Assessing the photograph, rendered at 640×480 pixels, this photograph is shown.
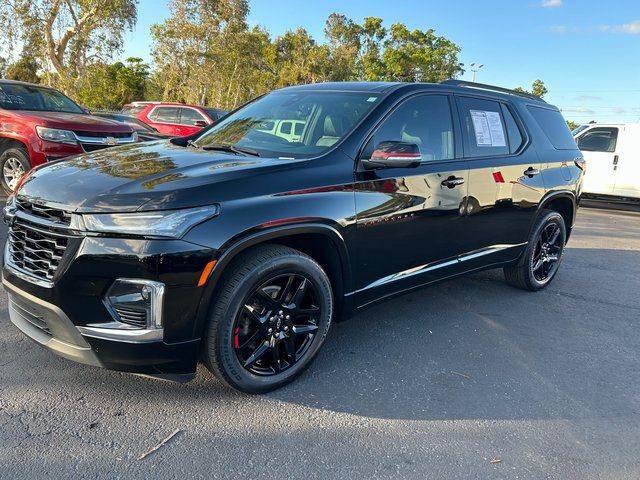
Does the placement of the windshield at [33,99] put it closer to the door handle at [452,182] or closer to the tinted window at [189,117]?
the tinted window at [189,117]

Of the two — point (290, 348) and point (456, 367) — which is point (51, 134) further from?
point (456, 367)

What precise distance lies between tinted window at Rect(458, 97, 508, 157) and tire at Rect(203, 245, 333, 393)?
1830 millimetres

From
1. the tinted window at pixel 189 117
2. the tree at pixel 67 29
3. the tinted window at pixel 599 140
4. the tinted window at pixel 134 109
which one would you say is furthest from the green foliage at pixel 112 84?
the tinted window at pixel 599 140

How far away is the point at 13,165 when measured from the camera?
734 cm

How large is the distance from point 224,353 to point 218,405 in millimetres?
333

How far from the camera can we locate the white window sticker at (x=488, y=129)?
425cm

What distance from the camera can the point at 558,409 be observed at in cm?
311

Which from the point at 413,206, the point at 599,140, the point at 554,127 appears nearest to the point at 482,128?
the point at 413,206

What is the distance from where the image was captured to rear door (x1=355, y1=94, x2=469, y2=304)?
3.31 meters

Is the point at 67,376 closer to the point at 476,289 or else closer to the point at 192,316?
the point at 192,316

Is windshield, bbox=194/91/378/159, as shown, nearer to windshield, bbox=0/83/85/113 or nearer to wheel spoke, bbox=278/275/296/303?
wheel spoke, bbox=278/275/296/303

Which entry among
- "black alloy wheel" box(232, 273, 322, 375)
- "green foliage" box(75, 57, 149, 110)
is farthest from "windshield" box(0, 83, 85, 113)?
"green foliage" box(75, 57, 149, 110)

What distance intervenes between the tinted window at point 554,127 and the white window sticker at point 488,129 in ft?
2.39

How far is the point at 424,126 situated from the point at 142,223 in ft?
7.29
